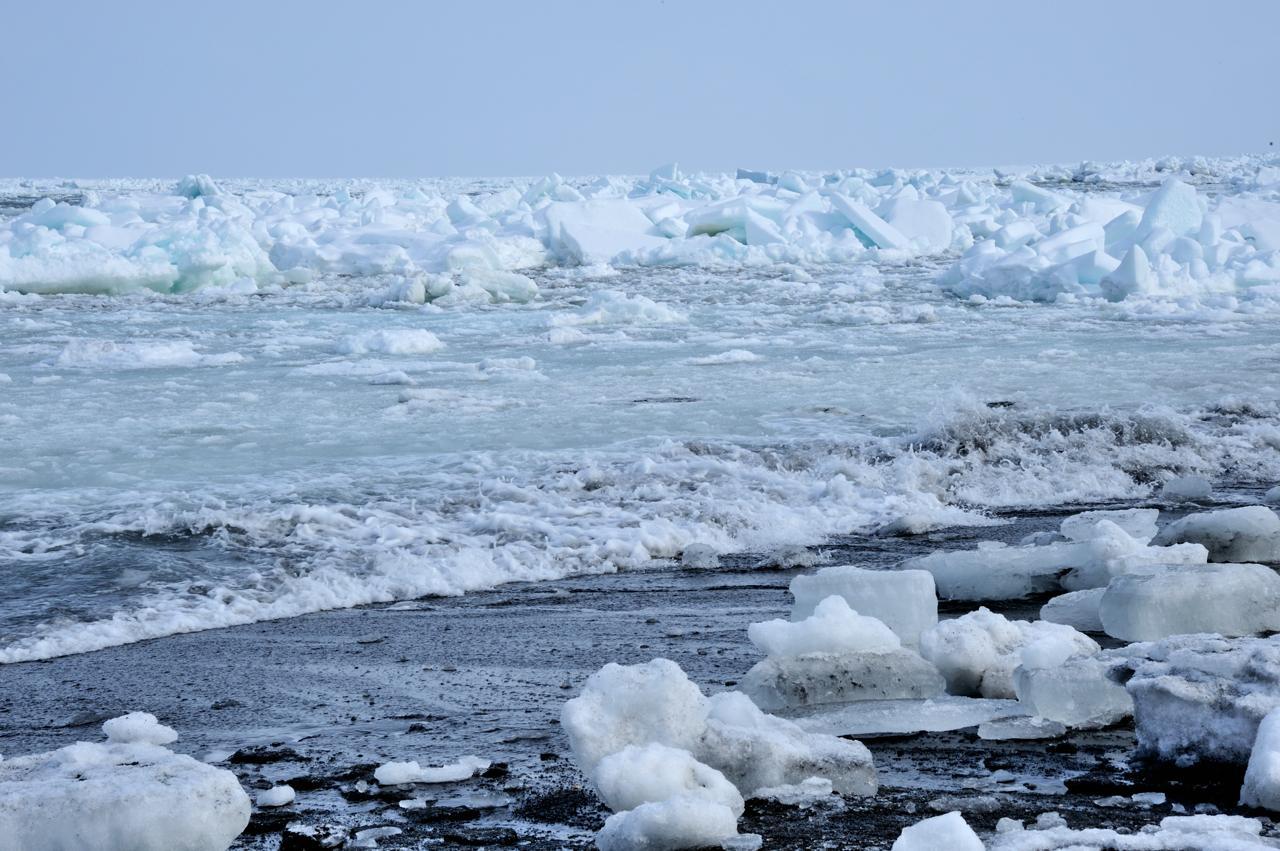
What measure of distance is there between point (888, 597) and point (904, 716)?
513 millimetres

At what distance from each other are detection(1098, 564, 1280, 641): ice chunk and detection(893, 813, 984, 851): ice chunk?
48.9 inches

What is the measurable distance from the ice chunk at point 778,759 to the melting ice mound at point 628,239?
39.7ft

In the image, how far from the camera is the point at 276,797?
2.29 m

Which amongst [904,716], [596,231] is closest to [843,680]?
[904,716]

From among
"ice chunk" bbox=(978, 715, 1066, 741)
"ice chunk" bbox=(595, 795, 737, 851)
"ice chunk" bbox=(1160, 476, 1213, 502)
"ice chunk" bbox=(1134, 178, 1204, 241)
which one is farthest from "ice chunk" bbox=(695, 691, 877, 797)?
"ice chunk" bbox=(1134, 178, 1204, 241)

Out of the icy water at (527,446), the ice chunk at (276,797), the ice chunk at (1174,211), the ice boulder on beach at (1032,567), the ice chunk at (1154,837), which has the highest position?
the ice chunk at (1174,211)

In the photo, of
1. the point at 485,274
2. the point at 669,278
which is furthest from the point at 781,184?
the point at 485,274

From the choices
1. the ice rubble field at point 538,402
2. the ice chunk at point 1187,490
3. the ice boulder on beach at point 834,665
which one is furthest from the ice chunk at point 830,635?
the ice chunk at point 1187,490

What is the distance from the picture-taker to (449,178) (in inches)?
3305

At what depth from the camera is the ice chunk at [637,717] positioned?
2.20 meters

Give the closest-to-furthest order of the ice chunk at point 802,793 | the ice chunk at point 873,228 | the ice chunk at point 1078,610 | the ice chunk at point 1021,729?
the ice chunk at point 802,793 < the ice chunk at point 1021,729 < the ice chunk at point 1078,610 < the ice chunk at point 873,228

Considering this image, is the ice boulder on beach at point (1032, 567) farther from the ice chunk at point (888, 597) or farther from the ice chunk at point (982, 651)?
the ice chunk at point (982, 651)

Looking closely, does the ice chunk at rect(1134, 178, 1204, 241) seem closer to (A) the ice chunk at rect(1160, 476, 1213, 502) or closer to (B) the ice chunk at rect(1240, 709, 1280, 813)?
(A) the ice chunk at rect(1160, 476, 1213, 502)

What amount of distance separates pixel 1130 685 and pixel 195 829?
4.78 feet
